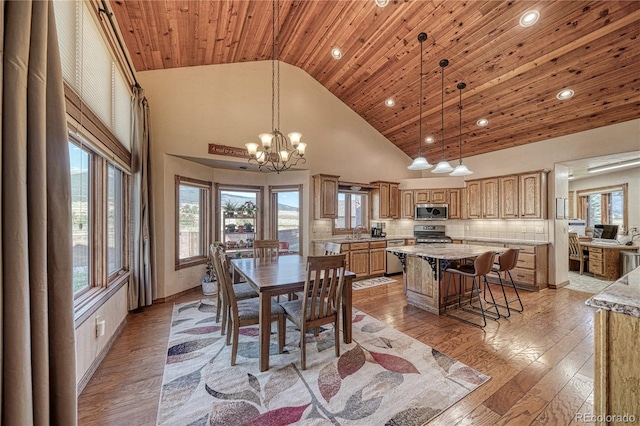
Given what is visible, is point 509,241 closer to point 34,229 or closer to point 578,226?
point 578,226

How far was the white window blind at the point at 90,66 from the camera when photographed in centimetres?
188

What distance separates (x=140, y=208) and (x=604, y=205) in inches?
399

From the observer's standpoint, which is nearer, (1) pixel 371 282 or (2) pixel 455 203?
(1) pixel 371 282

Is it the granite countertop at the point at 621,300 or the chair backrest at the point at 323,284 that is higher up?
the granite countertop at the point at 621,300

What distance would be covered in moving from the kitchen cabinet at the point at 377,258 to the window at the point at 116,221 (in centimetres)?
432

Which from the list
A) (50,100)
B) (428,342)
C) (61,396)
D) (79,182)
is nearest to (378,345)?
(428,342)

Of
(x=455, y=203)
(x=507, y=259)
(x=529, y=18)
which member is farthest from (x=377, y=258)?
(x=529, y=18)

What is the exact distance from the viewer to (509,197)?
5414 millimetres

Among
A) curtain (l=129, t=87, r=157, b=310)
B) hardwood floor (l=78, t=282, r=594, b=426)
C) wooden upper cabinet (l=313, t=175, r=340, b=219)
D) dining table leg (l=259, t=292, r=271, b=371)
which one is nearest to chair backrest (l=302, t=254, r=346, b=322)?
dining table leg (l=259, t=292, r=271, b=371)

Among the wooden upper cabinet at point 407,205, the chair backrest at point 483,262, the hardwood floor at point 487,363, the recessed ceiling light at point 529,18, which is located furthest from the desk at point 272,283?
the wooden upper cabinet at point 407,205

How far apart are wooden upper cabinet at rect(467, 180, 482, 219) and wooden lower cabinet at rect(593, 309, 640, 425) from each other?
17.0 feet

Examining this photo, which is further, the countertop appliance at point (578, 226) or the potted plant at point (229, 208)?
the countertop appliance at point (578, 226)

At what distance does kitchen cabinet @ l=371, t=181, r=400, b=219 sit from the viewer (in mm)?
6258

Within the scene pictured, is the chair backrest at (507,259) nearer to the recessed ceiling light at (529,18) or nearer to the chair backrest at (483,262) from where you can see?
the chair backrest at (483,262)
